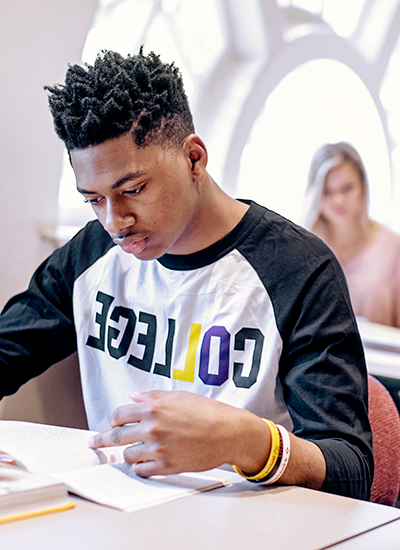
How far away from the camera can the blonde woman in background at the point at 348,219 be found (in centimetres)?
385

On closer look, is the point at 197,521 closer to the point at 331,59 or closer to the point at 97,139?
the point at 97,139

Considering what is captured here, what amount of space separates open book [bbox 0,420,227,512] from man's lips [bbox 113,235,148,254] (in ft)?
1.12

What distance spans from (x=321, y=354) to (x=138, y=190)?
1.40ft

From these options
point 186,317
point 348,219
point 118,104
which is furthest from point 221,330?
point 348,219

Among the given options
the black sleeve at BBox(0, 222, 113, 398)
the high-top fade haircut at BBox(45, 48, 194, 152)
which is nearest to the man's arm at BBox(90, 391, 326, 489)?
the high-top fade haircut at BBox(45, 48, 194, 152)

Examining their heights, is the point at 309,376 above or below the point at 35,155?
below

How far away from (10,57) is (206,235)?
26.1 inches

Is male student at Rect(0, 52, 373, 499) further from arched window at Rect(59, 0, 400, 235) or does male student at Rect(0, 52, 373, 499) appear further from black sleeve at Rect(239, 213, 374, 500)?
arched window at Rect(59, 0, 400, 235)

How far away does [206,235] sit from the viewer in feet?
4.07

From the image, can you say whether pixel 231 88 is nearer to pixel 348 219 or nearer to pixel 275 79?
pixel 275 79

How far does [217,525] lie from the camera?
0.69 metres

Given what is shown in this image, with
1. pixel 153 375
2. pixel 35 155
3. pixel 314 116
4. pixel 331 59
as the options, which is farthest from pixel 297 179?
pixel 153 375

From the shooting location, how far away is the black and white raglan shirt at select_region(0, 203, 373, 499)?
3.36ft

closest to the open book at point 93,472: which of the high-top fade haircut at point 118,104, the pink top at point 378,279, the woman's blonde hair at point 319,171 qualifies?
the high-top fade haircut at point 118,104
